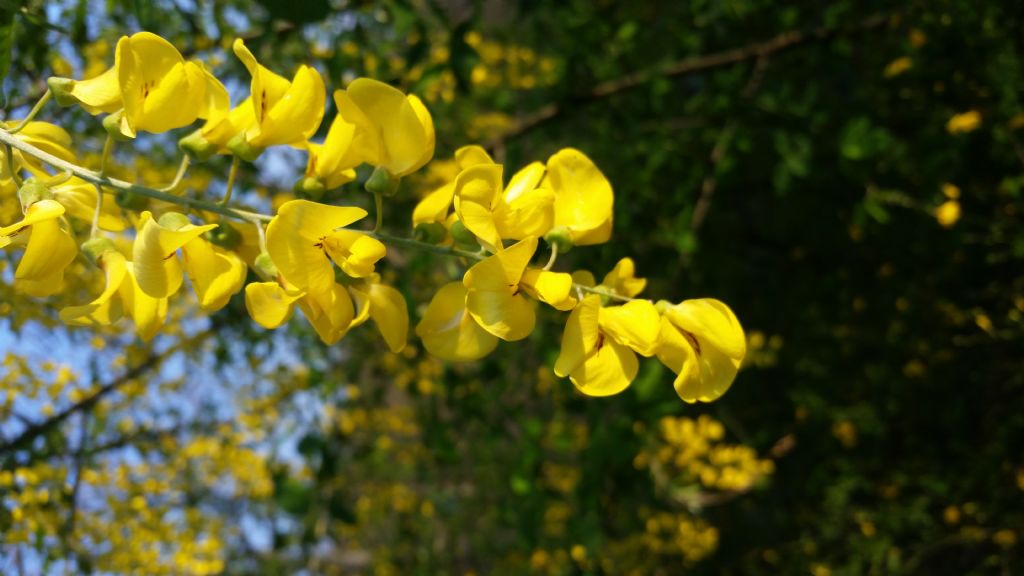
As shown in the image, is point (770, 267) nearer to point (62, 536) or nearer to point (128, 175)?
point (128, 175)

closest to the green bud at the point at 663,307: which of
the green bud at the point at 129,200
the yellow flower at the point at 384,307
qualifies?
the yellow flower at the point at 384,307

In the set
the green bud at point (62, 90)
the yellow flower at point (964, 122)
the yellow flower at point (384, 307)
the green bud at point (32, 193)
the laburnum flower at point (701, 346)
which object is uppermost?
the green bud at point (62, 90)

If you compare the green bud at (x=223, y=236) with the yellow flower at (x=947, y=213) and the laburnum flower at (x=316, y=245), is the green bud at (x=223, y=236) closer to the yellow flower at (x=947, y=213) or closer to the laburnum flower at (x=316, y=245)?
the laburnum flower at (x=316, y=245)

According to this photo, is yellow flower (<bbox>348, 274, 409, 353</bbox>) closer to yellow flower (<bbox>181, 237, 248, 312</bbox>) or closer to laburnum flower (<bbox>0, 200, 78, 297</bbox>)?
yellow flower (<bbox>181, 237, 248, 312</bbox>)

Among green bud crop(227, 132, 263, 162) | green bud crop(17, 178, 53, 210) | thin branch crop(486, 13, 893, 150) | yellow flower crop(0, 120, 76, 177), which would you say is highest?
green bud crop(17, 178, 53, 210)

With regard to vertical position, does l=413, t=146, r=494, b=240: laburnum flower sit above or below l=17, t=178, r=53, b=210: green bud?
below

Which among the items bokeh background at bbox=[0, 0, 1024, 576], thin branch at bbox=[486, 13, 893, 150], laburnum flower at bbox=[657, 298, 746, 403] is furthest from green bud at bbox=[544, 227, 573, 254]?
thin branch at bbox=[486, 13, 893, 150]

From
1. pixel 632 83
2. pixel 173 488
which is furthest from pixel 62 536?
pixel 632 83
